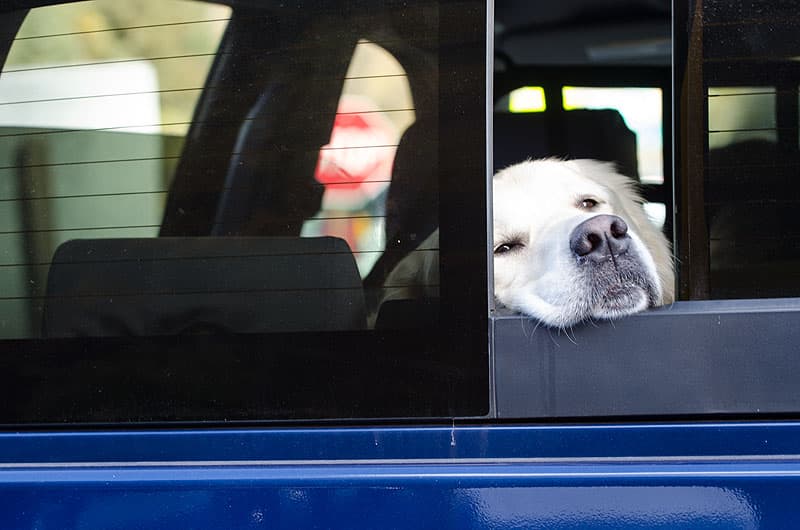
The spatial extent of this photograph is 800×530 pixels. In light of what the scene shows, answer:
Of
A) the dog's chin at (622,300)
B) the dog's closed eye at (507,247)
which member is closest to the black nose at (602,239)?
the dog's chin at (622,300)

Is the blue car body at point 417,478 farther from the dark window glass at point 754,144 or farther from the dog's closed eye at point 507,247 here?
the dog's closed eye at point 507,247

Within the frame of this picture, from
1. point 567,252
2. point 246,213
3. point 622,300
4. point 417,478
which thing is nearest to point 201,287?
point 246,213

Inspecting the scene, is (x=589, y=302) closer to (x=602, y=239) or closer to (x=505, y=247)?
(x=602, y=239)

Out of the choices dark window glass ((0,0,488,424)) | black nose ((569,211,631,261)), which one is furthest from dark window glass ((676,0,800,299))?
black nose ((569,211,631,261))

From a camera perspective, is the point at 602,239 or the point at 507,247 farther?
the point at 507,247

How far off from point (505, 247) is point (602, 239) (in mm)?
434

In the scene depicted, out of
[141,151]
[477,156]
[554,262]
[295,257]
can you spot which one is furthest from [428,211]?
[554,262]

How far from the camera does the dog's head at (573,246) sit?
1728 millimetres

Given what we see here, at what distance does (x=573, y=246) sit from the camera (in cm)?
196

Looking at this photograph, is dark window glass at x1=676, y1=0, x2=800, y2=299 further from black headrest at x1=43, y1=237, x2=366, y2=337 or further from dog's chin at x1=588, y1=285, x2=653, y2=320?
black headrest at x1=43, y1=237, x2=366, y2=337

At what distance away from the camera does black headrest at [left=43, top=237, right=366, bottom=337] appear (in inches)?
52.4

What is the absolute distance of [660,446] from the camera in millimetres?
1275

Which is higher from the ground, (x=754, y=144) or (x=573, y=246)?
(x=754, y=144)

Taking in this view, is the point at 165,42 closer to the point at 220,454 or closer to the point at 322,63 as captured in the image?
the point at 322,63
